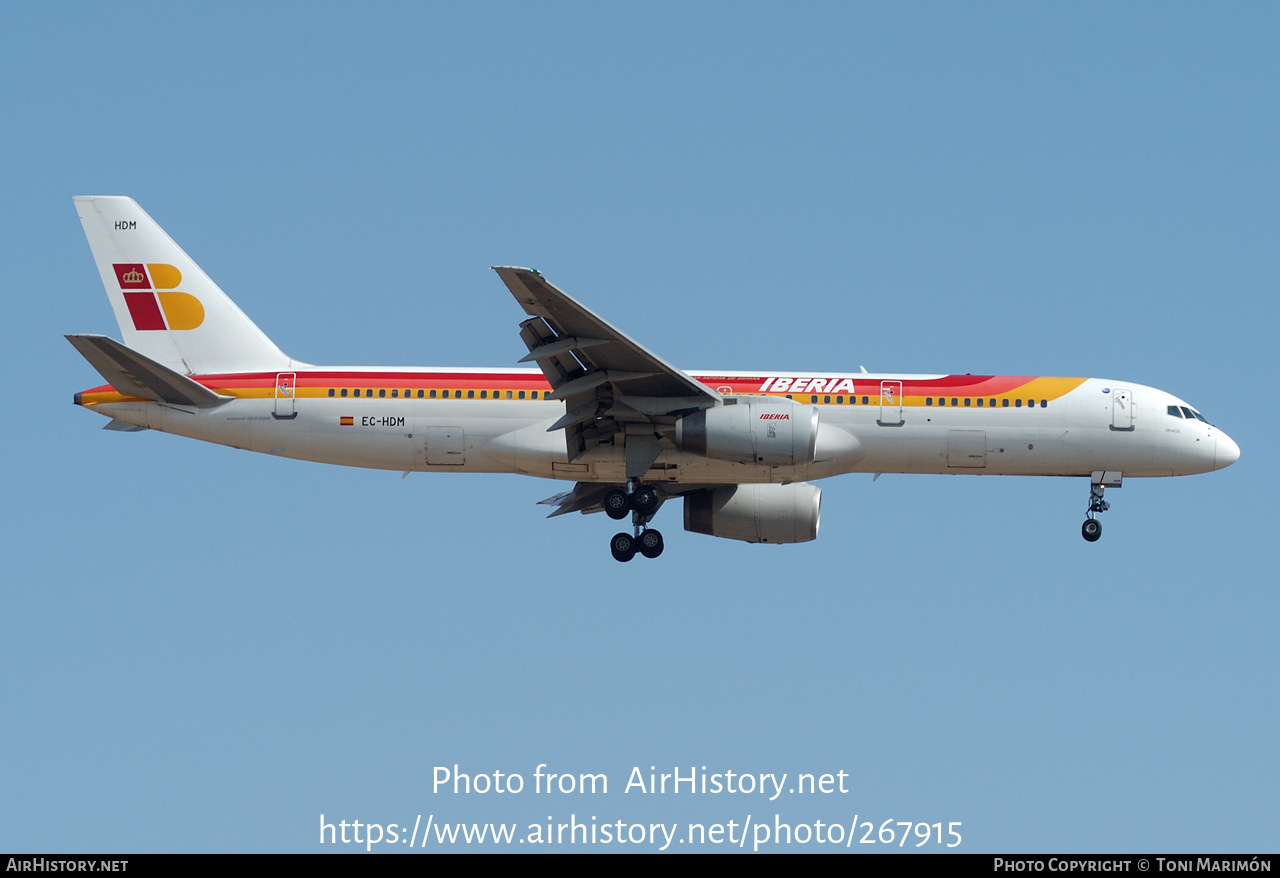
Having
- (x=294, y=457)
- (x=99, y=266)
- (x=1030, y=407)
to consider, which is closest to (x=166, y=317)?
(x=99, y=266)

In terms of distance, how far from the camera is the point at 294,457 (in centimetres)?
3631

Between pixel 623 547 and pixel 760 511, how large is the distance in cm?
364


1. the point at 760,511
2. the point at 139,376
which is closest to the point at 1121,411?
the point at 760,511

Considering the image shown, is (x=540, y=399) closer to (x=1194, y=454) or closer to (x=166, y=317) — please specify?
(x=166, y=317)

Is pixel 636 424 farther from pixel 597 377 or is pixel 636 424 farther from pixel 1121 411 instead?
pixel 1121 411

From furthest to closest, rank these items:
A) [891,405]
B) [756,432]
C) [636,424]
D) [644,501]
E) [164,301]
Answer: [164,301] < [644,501] < [891,405] < [636,424] < [756,432]

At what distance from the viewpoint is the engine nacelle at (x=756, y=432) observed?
109ft

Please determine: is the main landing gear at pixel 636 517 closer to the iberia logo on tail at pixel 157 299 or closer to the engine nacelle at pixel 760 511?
the engine nacelle at pixel 760 511

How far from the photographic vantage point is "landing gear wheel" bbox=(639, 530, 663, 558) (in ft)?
120

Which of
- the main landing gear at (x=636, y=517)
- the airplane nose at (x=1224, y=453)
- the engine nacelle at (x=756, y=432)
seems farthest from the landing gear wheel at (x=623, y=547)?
the airplane nose at (x=1224, y=453)

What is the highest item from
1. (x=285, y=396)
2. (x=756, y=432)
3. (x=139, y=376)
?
(x=139, y=376)

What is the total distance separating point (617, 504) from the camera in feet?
118

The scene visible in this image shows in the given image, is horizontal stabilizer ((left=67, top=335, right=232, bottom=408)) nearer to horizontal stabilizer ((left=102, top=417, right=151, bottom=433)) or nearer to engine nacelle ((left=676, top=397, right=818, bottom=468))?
horizontal stabilizer ((left=102, top=417, right=151, bottom=433))

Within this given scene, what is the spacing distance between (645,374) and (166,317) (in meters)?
12.8
